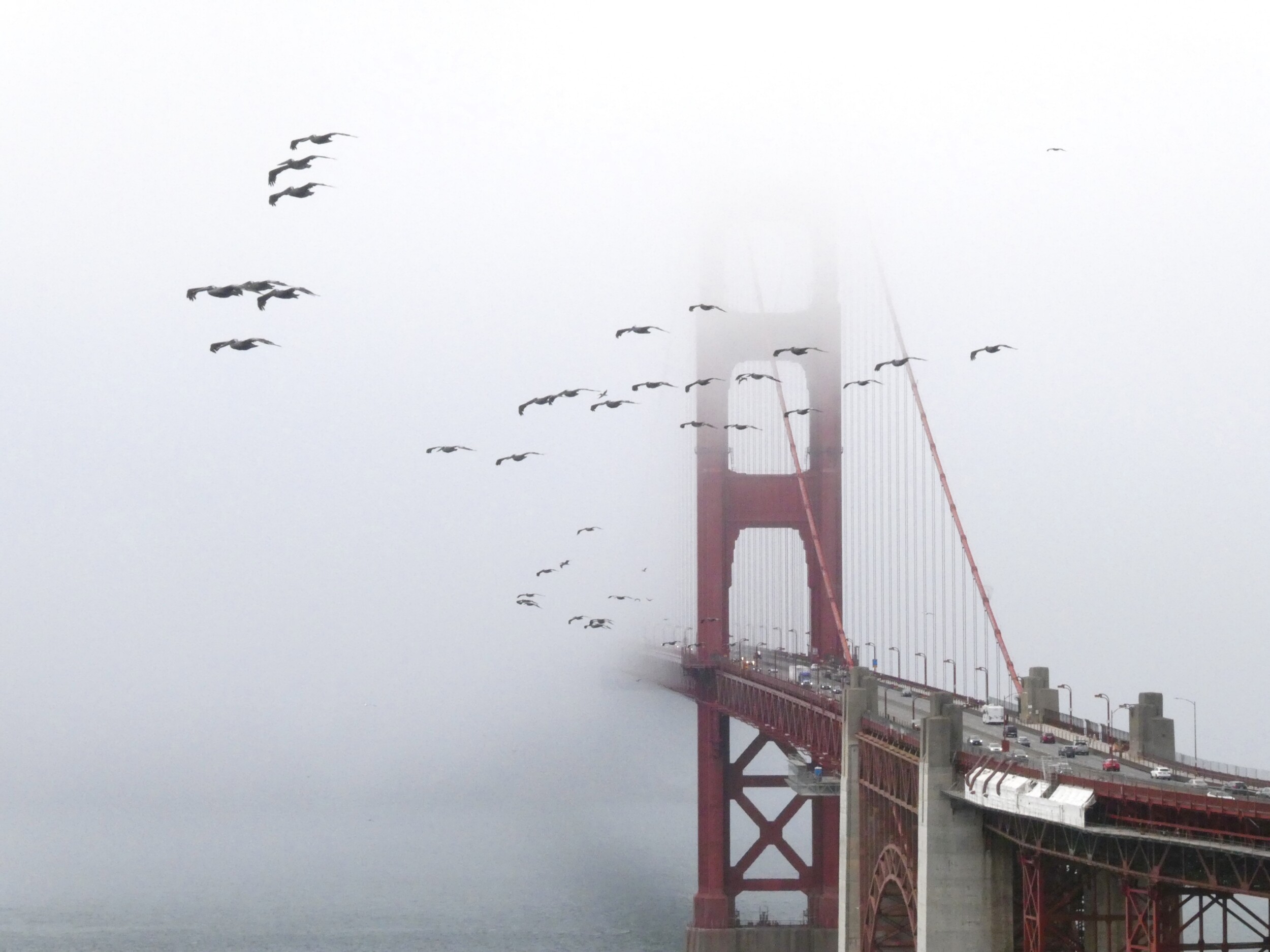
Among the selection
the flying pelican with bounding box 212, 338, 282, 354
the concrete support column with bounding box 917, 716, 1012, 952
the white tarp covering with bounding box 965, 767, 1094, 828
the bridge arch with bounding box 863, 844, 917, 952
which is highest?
the flying pelican with bounding box 212, 338, 282, 354

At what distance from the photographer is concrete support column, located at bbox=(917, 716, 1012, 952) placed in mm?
36031

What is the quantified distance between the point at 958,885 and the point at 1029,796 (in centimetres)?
551

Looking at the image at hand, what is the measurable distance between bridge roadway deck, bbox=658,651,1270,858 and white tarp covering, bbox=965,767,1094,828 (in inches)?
8.5

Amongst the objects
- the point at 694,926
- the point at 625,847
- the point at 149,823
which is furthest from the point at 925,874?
the point at 149,823

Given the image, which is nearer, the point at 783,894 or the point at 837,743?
the point at 837,743

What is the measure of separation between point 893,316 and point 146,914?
3980 centimetres

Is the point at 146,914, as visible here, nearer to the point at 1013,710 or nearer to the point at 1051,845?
the point at 1013,710

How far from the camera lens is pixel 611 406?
149 feet

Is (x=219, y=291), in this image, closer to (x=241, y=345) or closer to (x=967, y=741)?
(x=241, y=345)

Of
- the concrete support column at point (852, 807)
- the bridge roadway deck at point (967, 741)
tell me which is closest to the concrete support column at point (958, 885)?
the bridge roadway deck at point (967, 741)

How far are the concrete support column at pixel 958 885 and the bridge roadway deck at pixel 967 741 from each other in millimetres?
1012

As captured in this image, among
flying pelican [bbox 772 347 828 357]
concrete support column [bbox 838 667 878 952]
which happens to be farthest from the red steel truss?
concrete support column [bbox 838 667 878 952]

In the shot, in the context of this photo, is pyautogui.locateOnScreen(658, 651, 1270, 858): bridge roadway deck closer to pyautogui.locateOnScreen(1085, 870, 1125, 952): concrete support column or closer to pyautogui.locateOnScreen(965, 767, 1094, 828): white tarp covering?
pyautogui.locateOnScreen(965, 767, 1094, 828): white tarp covering

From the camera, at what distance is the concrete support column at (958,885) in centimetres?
3603
